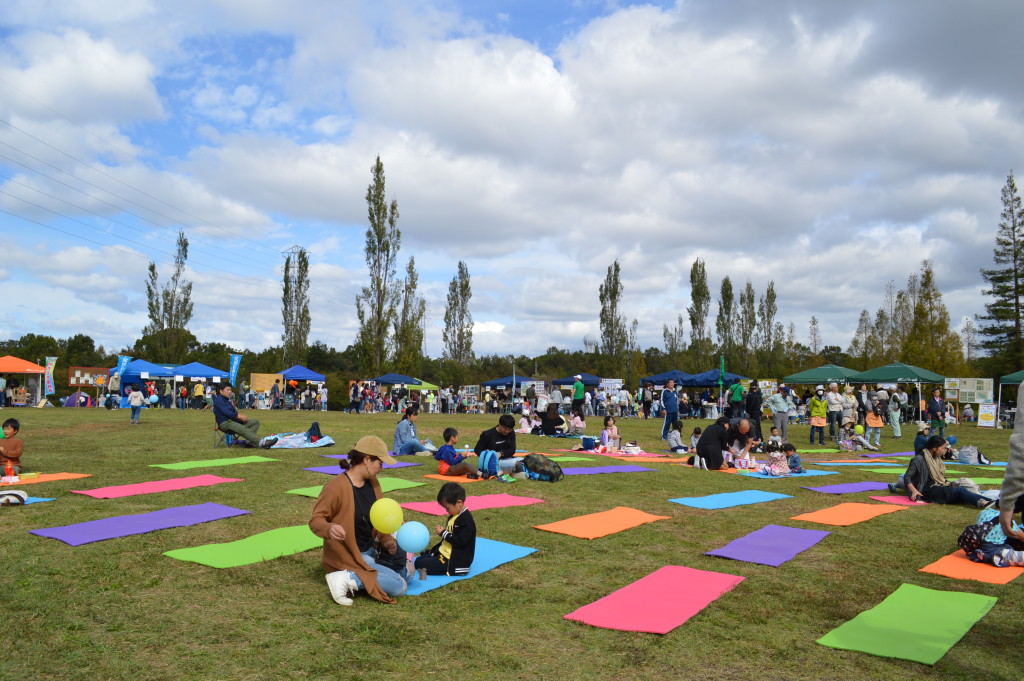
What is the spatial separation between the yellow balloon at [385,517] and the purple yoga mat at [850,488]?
7.97m

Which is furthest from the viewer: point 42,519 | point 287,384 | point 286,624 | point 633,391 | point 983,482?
point 633,391

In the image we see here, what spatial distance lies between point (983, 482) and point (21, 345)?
82782 millimetres

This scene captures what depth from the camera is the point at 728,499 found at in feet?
31.6

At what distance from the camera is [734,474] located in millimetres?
12516

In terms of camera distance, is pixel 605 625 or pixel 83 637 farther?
pixel 605 625

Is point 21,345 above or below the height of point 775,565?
above

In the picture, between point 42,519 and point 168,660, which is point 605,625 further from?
point 42,519

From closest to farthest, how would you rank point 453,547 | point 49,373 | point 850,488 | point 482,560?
point 453,547 < point 482,560 < point 850,488 < point 49,373

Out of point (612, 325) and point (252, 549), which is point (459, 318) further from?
point (252, 549)

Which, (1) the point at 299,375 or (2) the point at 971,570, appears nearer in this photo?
(2) the point at 971,570

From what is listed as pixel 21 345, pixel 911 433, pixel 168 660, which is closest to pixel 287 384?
pixel 911 433

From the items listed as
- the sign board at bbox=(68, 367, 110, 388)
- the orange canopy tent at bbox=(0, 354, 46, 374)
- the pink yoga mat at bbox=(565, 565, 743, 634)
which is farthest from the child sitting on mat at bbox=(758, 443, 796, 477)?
the sign board at bbox=(68, 367, 110, 388)

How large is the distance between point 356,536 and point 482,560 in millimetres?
1328

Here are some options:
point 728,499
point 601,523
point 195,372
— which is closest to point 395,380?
point 195,372
